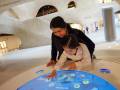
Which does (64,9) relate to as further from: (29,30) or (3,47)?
(3,47)

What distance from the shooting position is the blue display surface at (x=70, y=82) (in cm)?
110

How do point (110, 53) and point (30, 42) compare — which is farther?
point (30, 42)

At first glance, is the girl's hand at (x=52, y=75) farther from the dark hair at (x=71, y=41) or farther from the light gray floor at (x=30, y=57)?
the light gray floor at (x=30, y=57)

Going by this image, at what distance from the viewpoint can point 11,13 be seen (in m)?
1.72

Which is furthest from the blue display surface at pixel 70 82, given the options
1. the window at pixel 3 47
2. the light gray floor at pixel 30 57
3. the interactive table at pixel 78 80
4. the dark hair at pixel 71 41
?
the window at pixel 3 47

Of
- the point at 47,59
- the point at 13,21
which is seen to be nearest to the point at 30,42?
the point at 13,21

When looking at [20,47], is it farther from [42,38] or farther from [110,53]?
[110,53]

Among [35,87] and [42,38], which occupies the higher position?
[42,38]

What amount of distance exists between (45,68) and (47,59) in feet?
0.64

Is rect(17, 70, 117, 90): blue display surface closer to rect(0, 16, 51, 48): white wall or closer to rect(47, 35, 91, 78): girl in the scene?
rect(47, 35, 91, 78): girl

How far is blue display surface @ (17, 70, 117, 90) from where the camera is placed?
1.10 meters

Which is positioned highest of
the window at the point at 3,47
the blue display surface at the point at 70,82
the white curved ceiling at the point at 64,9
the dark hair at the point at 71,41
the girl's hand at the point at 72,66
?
the white curved ceiling at the point at 64,9

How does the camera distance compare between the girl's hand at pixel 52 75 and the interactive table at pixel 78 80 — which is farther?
the girl's hand at pixel 52 75

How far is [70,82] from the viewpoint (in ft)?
3.75
